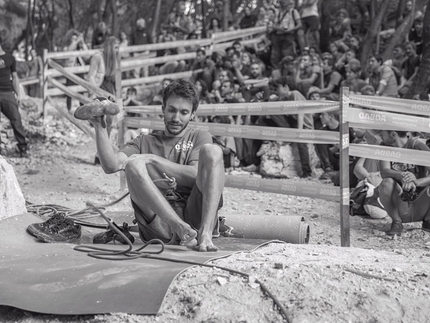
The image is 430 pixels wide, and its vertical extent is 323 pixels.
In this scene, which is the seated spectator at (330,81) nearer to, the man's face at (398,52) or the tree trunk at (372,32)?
the man's face at (398,52)

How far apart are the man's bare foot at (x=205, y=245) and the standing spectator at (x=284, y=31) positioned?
10448mm

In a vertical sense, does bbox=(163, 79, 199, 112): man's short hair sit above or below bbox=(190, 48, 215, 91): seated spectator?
below

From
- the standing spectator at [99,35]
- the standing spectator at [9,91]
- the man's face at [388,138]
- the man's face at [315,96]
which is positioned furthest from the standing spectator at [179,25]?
the man's face at [388,138]

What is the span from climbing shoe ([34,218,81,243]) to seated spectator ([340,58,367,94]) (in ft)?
21.4

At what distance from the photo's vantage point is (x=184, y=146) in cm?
439

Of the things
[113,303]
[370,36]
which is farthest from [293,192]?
[370,36]

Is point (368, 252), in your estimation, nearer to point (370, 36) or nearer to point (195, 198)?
point (195, 198)

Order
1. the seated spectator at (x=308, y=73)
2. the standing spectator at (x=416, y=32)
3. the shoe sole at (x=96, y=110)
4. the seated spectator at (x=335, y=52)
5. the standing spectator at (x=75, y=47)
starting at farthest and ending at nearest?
the standing spectator at (x=75, y=47), the standing spectator at (x=416, y=32), the seated spectator at (x=335, y=52), the seated spectator at (x=308, y=73), the shoe sole at (x=96, y=110)

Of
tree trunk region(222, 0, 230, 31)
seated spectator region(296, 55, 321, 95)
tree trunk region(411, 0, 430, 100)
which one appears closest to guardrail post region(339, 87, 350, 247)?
tree trunk region(411, 0, 430, 100)

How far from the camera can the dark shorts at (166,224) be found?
13.7ft

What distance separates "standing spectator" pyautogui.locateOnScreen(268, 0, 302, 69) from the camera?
14016 mm

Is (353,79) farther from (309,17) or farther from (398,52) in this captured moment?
(309,17)

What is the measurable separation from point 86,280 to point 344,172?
2746mm

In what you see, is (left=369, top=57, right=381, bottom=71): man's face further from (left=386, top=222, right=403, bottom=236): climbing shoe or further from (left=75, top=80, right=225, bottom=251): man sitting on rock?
(left=75, top=80, right=225, bottom=251): man sitting on rock
